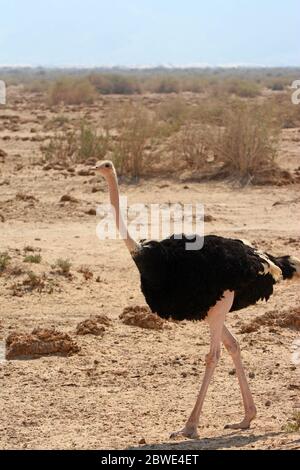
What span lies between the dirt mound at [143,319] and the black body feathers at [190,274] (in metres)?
2.54

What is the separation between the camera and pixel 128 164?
17.9m

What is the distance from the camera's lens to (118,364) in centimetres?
806

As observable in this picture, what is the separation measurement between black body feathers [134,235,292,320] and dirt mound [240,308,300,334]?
93.2 inches

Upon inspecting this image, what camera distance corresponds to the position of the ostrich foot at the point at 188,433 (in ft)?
20.4

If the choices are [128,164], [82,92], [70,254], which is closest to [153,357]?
[70,254]

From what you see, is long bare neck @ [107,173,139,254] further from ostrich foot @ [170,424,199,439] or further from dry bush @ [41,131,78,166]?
dry bush @ [41,131,78,166]

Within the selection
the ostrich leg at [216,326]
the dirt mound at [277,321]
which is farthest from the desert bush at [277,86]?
the ostrich leg at [216,326]

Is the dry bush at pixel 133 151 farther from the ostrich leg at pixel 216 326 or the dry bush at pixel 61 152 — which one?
the ostrich leg at pixel 216 326

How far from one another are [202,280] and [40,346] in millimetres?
2272

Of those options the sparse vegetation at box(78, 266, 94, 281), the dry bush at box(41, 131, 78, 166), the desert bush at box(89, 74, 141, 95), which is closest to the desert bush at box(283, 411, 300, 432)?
the sparse vegetation at box(78, 266, 94, 281)

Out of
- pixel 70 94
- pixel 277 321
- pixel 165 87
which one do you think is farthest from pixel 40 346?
pixel 165 87

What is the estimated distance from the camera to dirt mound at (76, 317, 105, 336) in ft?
28.9

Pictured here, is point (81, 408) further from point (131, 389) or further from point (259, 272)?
point (259, 272)

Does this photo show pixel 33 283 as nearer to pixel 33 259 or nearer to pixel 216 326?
pixel 33 259
